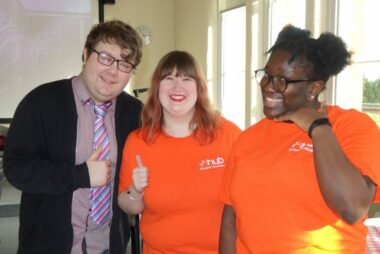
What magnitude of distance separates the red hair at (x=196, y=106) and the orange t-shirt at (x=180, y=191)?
0.04 m

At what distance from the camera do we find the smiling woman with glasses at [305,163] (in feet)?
3.21

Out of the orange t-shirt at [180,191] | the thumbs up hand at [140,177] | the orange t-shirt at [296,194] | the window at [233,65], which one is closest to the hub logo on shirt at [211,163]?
the orange t-shirt at [180,191]

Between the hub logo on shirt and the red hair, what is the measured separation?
8cm

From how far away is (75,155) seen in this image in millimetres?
1552

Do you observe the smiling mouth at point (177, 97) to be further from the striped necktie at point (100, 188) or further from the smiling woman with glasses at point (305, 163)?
the smiling woman with glasses at point (305, 163)

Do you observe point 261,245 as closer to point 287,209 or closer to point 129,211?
point 287,209

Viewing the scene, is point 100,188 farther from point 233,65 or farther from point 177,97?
point 233,65

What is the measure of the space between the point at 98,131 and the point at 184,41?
5005 mm

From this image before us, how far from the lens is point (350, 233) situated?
109 cm

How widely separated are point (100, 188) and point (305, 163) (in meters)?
0.87

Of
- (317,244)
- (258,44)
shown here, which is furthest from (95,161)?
(258,44)

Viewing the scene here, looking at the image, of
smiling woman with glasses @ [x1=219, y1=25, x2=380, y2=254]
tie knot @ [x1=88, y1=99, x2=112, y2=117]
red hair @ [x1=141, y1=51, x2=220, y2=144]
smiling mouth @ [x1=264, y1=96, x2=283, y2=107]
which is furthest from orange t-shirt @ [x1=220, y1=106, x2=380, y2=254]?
tie knot @ [x1=88, y1=99, x2=112, y2=117]

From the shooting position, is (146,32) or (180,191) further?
(146,32)

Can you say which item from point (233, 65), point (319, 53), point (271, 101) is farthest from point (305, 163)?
point (233, 65)
